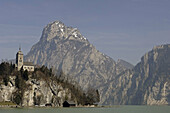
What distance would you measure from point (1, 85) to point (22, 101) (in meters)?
14.4

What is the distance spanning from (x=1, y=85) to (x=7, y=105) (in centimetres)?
1963

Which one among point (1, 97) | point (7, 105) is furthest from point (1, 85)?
point (7, 105)

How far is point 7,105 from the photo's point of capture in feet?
599

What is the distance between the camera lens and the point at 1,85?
198750mm

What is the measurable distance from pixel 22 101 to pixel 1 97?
455 inches

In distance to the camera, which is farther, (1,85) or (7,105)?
(1,85)

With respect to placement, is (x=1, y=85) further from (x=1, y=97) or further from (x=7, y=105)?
(x=7, y=105)

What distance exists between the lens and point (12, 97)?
196375mm

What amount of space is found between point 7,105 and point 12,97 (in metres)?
14.1

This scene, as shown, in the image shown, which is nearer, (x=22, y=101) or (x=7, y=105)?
(x=7, y=105)

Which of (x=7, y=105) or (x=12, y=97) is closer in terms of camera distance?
(x=7, y=105)

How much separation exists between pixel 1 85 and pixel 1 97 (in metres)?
7.23

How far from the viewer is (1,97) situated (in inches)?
7677

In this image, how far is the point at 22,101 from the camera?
19888 centimetres
